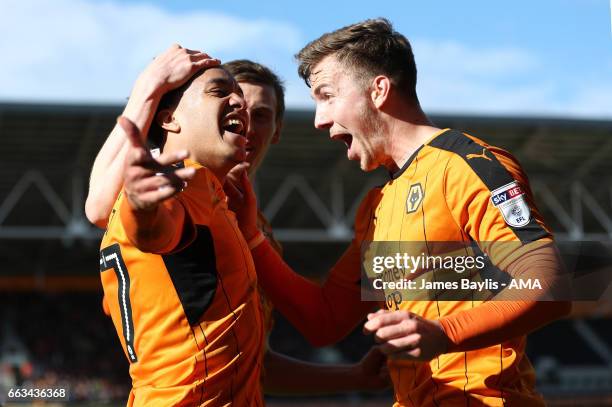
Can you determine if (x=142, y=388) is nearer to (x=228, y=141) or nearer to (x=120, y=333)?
(x=120, y=333)

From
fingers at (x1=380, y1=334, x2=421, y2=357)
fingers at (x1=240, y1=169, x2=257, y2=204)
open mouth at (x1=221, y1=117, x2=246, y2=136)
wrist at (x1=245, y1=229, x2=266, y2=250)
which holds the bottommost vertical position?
wrist at (x1=245, y1=229, x2=266, y2=250)

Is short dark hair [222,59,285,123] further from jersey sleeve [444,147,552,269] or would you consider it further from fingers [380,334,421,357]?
fingers [380,334,421,357]

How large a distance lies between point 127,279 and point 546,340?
27.5 m

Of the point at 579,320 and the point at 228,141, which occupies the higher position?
the point at 228,141

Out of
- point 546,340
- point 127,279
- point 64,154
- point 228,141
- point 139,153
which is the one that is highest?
point 139,153

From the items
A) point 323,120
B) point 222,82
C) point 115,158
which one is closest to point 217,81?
point 222,82

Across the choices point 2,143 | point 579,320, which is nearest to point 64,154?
point 2,143

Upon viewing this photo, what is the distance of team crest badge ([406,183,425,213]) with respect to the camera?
370 cm

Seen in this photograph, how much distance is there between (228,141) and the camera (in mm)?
3510

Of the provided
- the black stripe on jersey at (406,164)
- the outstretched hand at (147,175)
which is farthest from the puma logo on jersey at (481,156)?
the outstretched hand at (147,175)

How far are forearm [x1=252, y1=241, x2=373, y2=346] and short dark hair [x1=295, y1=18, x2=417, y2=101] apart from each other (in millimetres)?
906

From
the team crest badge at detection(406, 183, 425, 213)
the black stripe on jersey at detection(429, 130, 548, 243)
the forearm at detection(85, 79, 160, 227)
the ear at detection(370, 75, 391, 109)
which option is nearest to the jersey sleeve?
the black stripe on jersey at detection(429, 130, 548, 243)

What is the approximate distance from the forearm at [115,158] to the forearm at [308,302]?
85cm

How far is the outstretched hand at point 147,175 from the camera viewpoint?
2.66 meters
